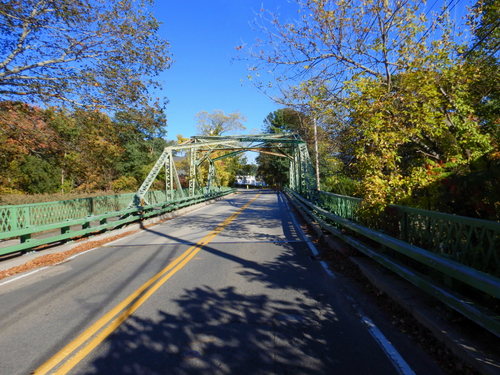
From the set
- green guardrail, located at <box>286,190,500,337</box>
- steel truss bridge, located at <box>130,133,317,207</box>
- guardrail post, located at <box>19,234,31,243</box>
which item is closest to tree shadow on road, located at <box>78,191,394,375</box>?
green guardrail, located at <box>286,190,500,337</box>

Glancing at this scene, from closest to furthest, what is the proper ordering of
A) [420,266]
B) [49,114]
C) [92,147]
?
1. [420,266]
2. [49,114]
3. [92,147]

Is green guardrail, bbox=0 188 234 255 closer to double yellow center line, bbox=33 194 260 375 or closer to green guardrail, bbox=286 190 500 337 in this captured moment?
double yellow center line, bbox=33 194 260 375

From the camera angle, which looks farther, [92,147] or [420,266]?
[92,147]

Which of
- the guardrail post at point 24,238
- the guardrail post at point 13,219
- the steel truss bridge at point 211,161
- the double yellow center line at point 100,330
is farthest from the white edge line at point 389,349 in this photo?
the steel truss bridge at point 211,161

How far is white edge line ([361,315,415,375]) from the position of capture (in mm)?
2972

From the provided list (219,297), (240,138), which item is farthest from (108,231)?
(240,138)

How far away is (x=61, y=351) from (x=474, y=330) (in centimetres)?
431

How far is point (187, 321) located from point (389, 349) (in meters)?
2.40

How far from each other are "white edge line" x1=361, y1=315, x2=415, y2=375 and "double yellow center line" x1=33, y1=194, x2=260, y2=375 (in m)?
3.12

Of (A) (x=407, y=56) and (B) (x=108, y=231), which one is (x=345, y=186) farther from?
(B) (x=108, y=231)

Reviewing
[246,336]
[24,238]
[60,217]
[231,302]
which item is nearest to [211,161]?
[60,217]

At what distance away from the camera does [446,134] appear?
936 centimetres

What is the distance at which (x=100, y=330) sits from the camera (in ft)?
13.0

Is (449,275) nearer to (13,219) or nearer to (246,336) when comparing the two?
(246,336)
